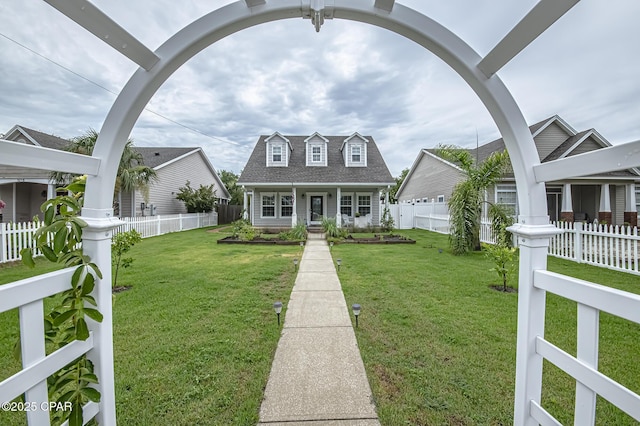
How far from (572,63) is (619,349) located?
3.16 meters

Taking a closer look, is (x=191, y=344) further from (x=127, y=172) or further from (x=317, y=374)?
(x=127, y=172)

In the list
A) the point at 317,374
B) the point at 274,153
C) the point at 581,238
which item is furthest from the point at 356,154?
the point at 317,374

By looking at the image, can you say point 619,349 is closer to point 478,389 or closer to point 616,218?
point 478,389

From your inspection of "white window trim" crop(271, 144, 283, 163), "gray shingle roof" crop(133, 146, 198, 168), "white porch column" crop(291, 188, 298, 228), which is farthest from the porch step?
"gray shingle roof" crop(133, 146, 198, 168)

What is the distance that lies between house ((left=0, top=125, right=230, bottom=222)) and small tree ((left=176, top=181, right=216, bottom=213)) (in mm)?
626

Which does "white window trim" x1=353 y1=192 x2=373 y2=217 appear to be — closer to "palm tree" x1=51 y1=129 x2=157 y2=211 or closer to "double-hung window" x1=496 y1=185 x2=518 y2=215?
"double-hung window" x1=496 y1=185 x2=518 y2=215

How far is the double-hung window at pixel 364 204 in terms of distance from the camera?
16.6m

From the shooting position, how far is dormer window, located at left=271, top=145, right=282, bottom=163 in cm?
1670

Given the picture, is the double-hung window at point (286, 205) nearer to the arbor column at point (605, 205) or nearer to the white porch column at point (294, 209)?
the white porch column at point (294, 209)

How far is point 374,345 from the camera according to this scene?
10.1ft

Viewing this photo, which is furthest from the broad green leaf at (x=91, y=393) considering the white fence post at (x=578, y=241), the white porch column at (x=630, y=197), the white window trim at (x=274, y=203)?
the white porch column at (x=630, y=197)

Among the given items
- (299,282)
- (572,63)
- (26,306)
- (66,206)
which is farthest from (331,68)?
(26,306)

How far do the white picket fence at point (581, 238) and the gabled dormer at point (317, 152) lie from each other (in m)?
5.48

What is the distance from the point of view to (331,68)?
7.03 metres
